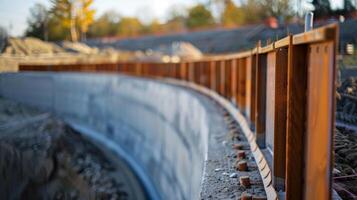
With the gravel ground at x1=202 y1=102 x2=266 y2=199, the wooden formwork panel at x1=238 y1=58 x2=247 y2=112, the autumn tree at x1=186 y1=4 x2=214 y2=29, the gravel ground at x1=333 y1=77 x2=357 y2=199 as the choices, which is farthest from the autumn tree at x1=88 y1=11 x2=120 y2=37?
the gravel ground at x1=333 y1=77 x2=357 y2=199

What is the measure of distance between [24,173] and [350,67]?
261 inches

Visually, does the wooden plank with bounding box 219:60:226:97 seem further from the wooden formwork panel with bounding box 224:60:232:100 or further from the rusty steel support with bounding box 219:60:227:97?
the wooden formwork panel with bounding box 224:60:232:100

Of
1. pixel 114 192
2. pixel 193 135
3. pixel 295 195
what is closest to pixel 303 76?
pixel 295 195

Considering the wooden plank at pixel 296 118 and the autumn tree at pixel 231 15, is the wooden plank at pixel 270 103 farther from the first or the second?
the autumn tree at pixel 231 15

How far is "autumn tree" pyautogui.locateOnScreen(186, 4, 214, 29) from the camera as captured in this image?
61.9m

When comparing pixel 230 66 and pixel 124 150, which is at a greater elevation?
pixel 230 66

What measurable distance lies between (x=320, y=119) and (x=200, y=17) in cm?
6218

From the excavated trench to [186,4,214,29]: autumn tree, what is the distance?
1537 inches

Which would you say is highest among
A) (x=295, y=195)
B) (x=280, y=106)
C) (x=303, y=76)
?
(x=303, y=76)

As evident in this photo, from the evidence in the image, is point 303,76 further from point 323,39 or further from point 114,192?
point 114,192

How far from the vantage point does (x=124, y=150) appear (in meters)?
19.6

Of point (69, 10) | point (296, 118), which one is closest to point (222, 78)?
point (69, 10)

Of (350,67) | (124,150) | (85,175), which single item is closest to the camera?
(350,67)

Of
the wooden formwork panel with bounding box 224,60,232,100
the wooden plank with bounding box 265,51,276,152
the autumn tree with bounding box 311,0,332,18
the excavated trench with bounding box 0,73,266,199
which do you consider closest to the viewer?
the wooden plank with bounding box 265,51,276,152
